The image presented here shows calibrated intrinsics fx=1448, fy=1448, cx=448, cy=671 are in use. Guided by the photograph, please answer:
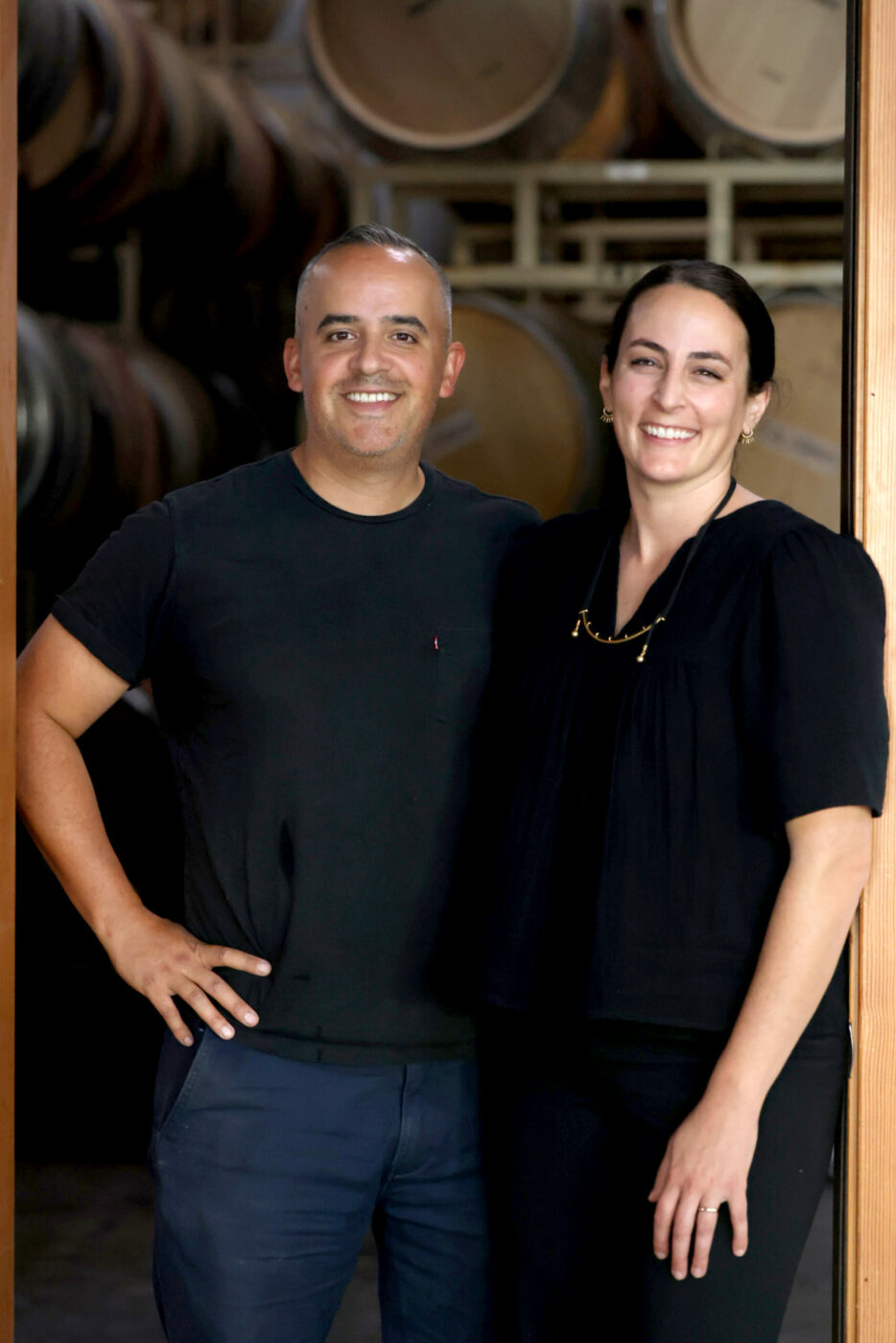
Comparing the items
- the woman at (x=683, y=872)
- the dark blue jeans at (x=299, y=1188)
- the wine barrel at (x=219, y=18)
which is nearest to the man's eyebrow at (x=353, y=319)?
the woman at (x=683, y=872)

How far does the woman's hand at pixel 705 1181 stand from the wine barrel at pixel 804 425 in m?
2.09

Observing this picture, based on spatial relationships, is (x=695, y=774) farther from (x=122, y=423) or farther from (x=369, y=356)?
(x=122, y=423)

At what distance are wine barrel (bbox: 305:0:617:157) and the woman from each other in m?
1.72

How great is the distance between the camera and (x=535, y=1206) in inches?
59.2

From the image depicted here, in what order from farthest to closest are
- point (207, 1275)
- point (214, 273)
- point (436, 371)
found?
point (214, 273) → point (436, 371) → point (207, 1275)

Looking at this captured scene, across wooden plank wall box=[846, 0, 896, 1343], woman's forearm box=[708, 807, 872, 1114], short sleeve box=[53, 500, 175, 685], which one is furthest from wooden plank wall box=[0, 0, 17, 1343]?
wooden plank wall box=[846, 0, 896, 1343]

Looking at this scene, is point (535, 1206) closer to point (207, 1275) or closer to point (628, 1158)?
point (628, 1158)

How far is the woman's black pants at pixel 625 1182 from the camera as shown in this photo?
136 cm

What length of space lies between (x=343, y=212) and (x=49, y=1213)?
→ 8.60 feet

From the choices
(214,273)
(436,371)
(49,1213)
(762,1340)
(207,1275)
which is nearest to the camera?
(762,1340)

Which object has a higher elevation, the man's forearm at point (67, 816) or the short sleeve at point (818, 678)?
the short sleeve at point (818, 678)

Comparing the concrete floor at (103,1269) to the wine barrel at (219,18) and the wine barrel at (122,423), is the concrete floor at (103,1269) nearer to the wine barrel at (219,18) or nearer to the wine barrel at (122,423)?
the wine barrel at (122,423)

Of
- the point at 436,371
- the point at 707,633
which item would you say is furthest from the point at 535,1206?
the point at 436,371

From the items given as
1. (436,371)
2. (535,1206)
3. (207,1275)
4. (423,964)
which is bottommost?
(207,1275)
